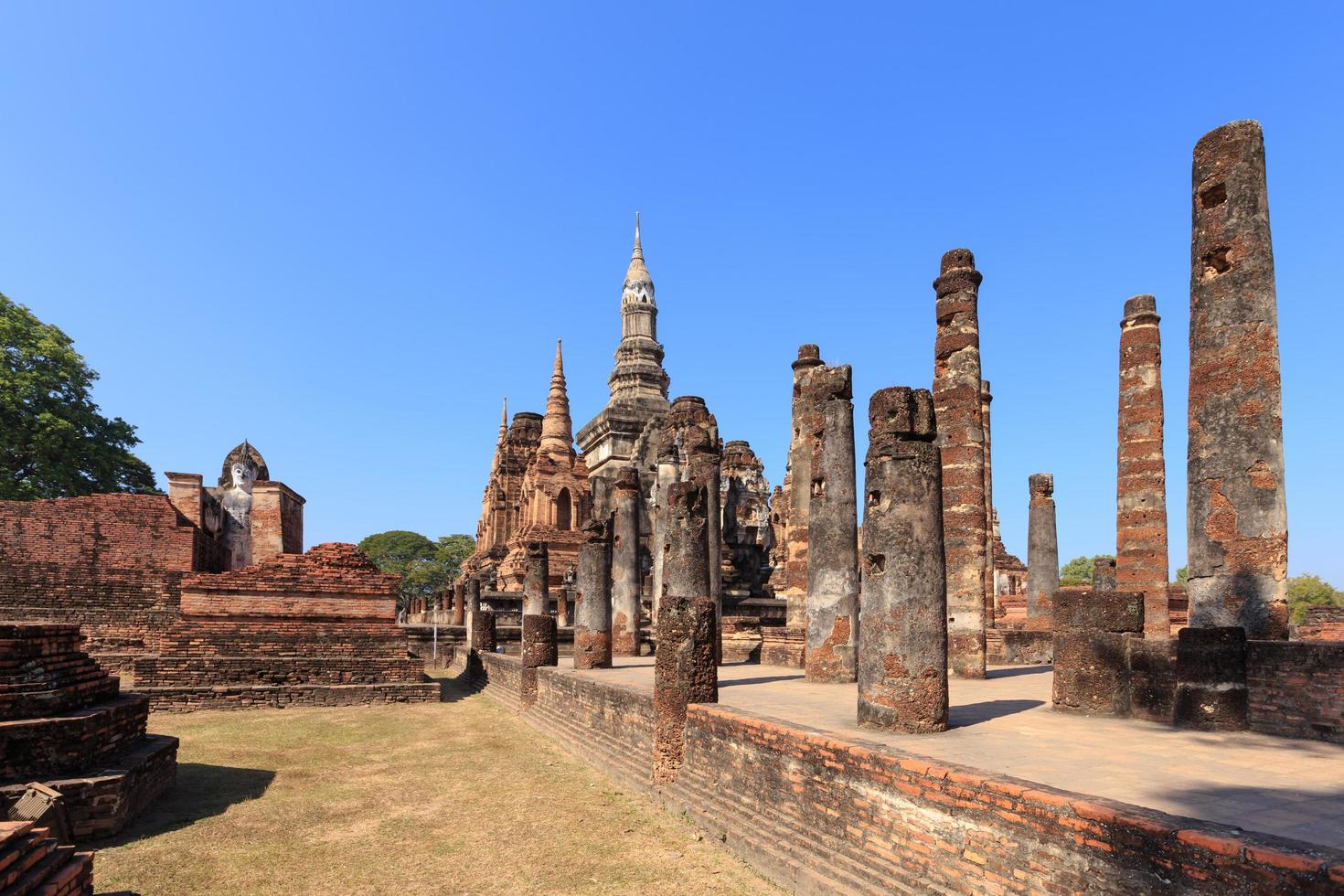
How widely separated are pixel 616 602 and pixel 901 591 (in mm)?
12071

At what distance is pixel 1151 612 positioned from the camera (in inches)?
594

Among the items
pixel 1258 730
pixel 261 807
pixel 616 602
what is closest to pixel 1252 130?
pixel 1258 730

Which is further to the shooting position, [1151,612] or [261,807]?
[1151,612]

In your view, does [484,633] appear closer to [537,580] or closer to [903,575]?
[537,580]

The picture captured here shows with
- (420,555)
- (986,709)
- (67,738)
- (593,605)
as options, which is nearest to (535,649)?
(593,605)

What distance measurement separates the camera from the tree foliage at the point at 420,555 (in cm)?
6988

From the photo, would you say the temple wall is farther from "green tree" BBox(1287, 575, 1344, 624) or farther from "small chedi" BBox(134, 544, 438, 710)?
"green tree" BBox(1287, 575, 1344, 624)

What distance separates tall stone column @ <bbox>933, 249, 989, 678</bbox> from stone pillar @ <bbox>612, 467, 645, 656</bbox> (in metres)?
7.29

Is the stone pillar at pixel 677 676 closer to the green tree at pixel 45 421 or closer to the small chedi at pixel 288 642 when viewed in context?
the small chedi at pixel 288 642

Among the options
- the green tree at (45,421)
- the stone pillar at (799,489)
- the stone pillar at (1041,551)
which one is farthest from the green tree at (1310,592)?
the green tree at (45,421)

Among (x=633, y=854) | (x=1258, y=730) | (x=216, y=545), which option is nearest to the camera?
(x=633, y=854)

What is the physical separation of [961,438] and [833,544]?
2.66 metres

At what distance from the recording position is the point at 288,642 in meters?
16.8

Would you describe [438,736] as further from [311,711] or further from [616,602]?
[616,602]
